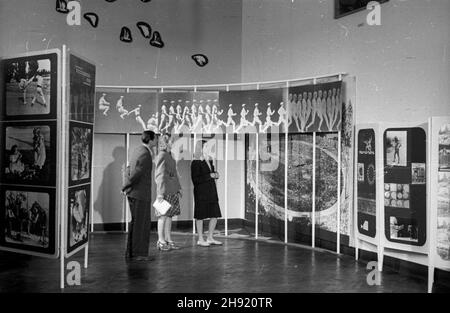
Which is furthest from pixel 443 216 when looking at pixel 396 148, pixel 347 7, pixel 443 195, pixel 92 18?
pixel 92 18

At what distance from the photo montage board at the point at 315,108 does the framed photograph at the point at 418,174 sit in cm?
115

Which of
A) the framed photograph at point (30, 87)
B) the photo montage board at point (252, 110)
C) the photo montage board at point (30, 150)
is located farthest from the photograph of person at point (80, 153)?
the photo montage board at point (252, 110)

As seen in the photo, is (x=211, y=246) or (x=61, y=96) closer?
(x=61, y=96)

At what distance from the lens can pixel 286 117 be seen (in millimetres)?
5660

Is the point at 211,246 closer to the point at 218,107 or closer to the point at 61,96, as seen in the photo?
the point at 218,107

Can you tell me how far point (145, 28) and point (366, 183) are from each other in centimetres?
245

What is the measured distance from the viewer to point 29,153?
3709 mm

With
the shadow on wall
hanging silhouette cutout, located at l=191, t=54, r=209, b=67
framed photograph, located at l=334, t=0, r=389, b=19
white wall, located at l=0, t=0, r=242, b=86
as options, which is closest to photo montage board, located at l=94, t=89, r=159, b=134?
white wall, located at l=0, t=0, r=242, b=86

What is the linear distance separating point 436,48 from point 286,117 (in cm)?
191

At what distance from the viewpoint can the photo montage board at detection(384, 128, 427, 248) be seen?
4078mm

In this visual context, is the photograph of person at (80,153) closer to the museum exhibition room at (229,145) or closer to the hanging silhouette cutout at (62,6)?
the museum exhibition room at (229,145)

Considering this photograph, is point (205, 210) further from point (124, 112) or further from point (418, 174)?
point (418, 174)
